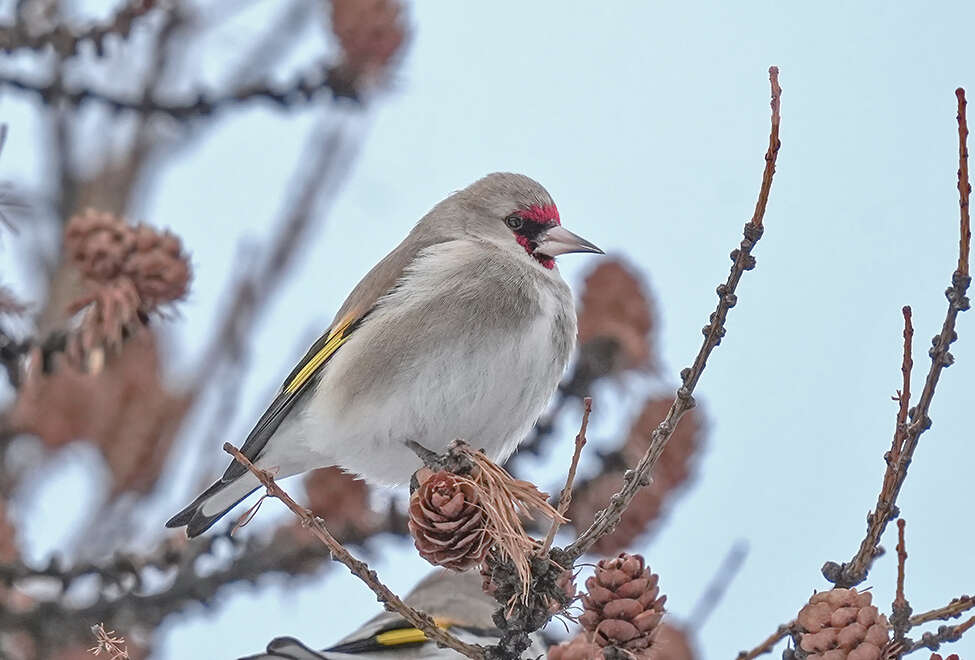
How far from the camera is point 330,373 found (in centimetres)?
354

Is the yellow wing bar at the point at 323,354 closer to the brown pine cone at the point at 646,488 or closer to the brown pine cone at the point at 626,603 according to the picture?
the brown pine cone at the point at 646,488

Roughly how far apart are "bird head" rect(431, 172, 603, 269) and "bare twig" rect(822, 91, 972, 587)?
6.02 ft

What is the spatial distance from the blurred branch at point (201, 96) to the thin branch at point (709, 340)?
72.5 inches

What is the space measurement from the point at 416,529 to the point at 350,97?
1.66m

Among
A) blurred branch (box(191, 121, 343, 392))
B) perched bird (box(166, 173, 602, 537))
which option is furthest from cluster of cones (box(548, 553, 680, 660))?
blurred branch (box(191, 121, 343, 392))

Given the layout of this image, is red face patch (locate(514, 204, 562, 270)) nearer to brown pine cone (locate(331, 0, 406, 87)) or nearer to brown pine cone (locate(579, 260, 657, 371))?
brown pine cone (locate(579, 260, 657, 371))

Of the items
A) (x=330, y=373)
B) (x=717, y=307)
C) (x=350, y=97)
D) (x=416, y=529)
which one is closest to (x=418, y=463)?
(x=330, y=373)

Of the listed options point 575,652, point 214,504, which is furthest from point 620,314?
point 575,652

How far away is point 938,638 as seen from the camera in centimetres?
184

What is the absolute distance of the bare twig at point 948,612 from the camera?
1779 mm

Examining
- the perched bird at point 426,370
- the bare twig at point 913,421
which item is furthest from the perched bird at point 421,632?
the bare twig at point 913,421

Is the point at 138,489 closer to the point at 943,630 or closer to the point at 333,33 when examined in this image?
the point at 333,33

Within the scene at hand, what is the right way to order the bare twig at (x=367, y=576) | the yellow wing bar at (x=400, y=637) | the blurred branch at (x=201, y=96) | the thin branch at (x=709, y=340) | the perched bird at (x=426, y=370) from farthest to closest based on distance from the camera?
the perched bird at (x=426, y=370), the blurred branch at (x=201, y=96), the yellow wing bar at (x=400, y=637), the bare twig at (x=367, y=576), the thin branch at (x=709, y=340)

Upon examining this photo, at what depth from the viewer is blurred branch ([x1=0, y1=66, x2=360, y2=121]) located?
10.2ft
